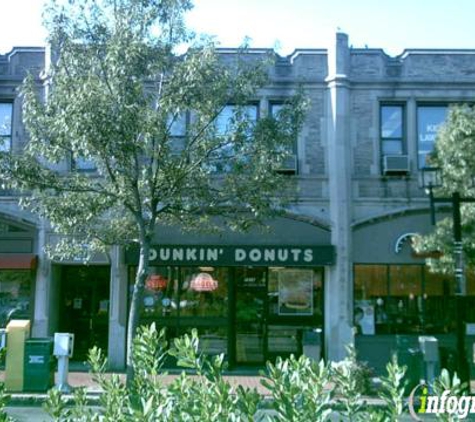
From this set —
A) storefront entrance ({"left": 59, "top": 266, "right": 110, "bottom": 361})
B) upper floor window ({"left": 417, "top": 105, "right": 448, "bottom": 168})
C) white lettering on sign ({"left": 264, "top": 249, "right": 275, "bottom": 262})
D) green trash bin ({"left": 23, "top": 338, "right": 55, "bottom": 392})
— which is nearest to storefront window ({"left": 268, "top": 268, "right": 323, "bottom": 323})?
white lettering on sign ({"left": 264, "top": 249, "right": 275, "bottom": 262})

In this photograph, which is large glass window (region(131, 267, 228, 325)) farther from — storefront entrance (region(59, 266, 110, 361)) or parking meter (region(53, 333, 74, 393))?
parking meter (region(53, 333, 74, 393))

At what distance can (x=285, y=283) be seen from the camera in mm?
16734

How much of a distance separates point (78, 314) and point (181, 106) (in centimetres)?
799

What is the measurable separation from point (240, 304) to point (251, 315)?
388mm

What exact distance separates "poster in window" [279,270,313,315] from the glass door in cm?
45

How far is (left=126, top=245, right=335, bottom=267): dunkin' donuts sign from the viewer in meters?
16.1

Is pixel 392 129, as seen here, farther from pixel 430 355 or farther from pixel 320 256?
pixel 430 355

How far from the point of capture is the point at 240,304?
659 inches

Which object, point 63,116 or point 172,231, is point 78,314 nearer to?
point 172,231

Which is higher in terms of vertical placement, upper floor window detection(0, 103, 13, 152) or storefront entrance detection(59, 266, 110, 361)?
upper floor window detection(0, 103, 13, 152)

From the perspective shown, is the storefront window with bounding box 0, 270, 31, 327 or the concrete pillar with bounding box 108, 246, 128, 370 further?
the storefront window with bounding box 0, 270, 31, 327

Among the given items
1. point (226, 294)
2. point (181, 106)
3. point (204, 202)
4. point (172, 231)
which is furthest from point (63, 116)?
point (226, 294)

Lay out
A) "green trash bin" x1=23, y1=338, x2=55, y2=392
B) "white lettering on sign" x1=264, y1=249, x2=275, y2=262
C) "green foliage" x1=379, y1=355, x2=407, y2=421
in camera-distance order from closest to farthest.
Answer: "green foliage" x1=379, y1=355, x2=407, y2=421, "green trash bin" x1=23, y1=338, x2=55, y2=392, "white lettering on sign" x1=264, y1=249, x2=275, y2=262

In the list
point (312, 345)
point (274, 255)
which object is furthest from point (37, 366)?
point (274, 255)
